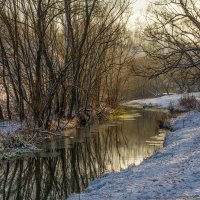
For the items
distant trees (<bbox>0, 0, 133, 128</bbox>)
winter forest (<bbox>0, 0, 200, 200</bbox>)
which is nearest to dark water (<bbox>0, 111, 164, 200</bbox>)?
winter forest (<bbox>0, 0, 200, 200</bbox>)

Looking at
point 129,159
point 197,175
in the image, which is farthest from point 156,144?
point 197,175

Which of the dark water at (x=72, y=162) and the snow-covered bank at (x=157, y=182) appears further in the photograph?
the dark water at (x=72, y=162)

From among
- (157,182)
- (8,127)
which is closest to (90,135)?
(8,127)

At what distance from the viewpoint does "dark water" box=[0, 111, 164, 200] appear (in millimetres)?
9734

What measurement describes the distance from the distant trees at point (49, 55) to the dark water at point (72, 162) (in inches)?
107

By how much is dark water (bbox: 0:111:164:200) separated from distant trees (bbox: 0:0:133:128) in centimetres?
271

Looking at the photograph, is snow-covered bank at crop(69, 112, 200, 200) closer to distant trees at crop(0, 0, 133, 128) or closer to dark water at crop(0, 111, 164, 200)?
dark water at crop(0, 111, 164, 200)

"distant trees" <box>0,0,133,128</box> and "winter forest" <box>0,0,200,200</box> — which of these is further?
"distant trees" <box>0,0,133,128</box>

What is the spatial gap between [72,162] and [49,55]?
392 inches

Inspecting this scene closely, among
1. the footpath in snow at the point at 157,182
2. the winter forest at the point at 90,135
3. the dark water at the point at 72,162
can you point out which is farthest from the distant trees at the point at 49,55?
the footpath in snow at the point at 157,182

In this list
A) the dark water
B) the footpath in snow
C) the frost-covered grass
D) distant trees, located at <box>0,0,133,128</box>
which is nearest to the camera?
the footpath in snow

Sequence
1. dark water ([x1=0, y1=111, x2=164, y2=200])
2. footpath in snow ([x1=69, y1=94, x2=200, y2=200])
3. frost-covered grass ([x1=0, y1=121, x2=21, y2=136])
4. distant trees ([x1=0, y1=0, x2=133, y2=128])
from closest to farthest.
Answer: footpath in snow ([x1=69, y1=94, x2=200, y2=200]) → dark water ([x1=0, y1=111, x2=164, y2=200]) → frost-covered grass ([x1=0, y1=121, x2=21, y2=136]) → distant trees ([x1=0, y1=0, x2=133, y2=128])

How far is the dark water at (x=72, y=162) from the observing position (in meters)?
9.73

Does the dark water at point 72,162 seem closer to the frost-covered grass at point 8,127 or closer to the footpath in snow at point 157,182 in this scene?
the footpath in snow at point 157,182
